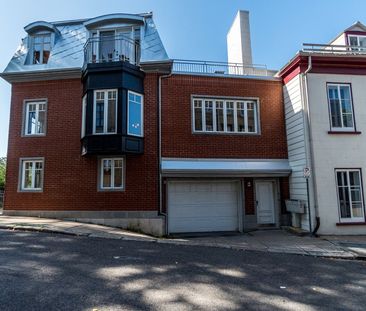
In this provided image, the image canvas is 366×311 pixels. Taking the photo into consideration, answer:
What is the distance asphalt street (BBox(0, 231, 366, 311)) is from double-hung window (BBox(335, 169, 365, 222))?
405 cm

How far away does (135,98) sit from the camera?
11.8 metres

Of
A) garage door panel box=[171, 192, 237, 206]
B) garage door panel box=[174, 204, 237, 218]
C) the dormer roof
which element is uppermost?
the dormer roof

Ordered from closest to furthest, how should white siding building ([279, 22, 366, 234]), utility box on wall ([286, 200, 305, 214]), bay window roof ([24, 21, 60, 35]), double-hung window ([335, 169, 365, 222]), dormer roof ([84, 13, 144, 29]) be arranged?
white siding building ([279, 22, 366, 234])
double-hung window ([335, 169, 365, 222])
utility box on wall ([286, 200, 305, 214])
dormer roof ([84, 13, 144, 29])
bay window roof ([24, 21, 60, 35])

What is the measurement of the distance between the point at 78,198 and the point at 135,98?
15.7ft

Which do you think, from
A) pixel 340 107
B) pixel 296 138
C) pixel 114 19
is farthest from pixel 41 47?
pixel 340 107

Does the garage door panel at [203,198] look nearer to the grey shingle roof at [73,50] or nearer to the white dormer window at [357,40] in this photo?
the grey shingle roof at [73,50]

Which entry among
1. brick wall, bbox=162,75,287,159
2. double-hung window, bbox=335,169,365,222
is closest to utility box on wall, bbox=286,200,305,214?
double-hung window, bbox=335,169,365,222

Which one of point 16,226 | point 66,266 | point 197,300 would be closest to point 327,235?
point 197,300

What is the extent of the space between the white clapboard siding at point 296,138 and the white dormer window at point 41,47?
445 inches

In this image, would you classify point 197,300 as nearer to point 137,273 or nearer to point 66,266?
point 137,273

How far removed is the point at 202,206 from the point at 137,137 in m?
4.08

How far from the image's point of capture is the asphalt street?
14.1ft

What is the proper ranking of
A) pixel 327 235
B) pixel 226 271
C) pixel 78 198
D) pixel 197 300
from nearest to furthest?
pixel 197 300 < pixel 226 271 < pixel 327 235 < pixel 78 198

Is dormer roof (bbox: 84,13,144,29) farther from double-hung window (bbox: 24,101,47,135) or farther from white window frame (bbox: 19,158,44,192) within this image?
white window frame (bbox: 19,158,44,192)
